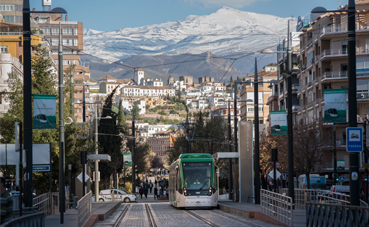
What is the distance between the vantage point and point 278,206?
813 inches

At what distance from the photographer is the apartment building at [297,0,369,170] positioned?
68.3 meters

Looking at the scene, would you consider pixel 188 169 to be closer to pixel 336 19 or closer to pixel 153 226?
pixel 153 226

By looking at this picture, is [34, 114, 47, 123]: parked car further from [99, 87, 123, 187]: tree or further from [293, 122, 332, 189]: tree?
[293, 122, 332, 189]: tree

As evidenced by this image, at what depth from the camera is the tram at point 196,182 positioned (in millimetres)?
34562

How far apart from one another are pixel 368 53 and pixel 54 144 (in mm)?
44087

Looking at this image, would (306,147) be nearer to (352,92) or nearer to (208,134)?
(208,134)

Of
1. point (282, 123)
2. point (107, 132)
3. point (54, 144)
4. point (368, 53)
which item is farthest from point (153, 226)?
point (368, 53)

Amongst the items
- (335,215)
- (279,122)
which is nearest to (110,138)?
(279,122)

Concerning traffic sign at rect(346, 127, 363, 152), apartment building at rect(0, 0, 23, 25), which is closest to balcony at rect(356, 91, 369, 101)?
traffic sign at rect(346, 127, 363, 152)

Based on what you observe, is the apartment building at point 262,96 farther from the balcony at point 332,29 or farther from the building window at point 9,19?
the balcony at point 332,29

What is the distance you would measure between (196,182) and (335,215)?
771 inches

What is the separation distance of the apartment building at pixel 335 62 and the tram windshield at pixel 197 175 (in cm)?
3413

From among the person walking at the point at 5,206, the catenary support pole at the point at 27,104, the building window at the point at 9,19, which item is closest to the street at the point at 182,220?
the catenary support pole at the point at 27,104

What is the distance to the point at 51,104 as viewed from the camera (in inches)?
806
